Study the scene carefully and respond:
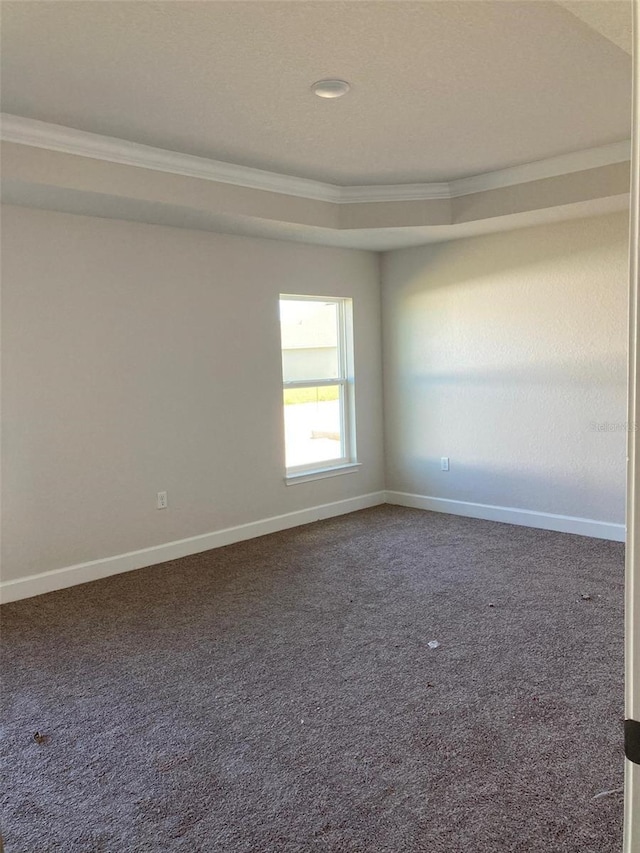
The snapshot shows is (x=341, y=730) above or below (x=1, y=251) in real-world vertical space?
below

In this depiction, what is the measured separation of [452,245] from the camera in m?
5.36

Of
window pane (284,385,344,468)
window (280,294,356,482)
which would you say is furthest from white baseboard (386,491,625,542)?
window pane (284,385,344,468)

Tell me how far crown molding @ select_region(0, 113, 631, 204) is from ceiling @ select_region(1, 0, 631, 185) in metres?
0.10

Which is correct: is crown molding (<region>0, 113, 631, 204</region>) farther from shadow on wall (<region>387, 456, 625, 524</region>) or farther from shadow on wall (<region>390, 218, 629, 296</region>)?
shadow on wall (<region>387, 456, 625, 524</region>)

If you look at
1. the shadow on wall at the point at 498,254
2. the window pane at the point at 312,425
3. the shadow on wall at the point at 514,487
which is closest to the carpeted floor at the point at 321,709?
the shadow on wall at the point at 514,487

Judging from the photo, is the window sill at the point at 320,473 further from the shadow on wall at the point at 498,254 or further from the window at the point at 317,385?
the shadow on wall at the point at 498,254

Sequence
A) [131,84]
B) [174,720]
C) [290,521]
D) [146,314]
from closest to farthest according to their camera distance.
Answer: [174,720] < [131,84] < [146,314] < [290,521]

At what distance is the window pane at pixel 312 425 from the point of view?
545 cm

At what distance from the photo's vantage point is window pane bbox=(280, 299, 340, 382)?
5.35m

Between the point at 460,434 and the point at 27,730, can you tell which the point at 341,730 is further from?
the point at 460,434

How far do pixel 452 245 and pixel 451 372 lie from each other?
1.08 meters

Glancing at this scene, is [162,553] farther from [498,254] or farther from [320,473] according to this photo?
[498,254]

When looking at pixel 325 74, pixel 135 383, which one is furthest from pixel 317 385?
pixel 325 74

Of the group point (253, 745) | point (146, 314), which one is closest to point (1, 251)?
point (146, 314)
